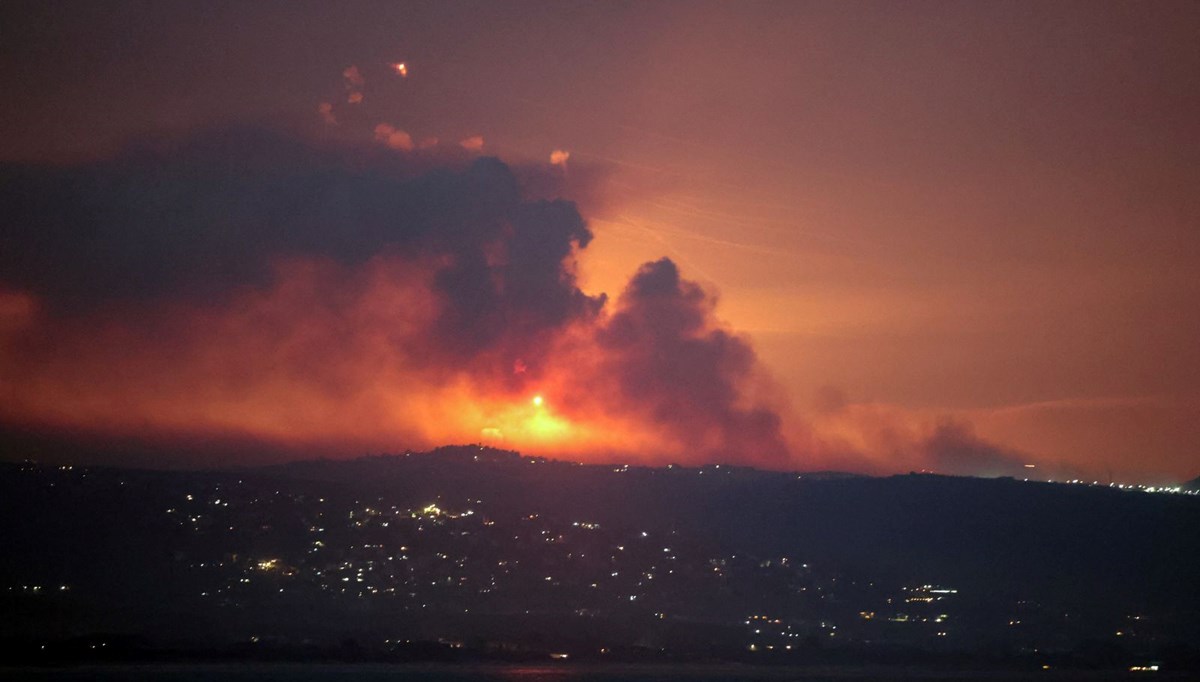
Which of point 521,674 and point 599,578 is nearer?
point 521,674

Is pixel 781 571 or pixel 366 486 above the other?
pixel 366 486

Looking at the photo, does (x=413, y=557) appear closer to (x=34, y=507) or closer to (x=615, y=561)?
(x=615, y=561)

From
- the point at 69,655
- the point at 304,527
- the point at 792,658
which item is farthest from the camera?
the point at 304,527

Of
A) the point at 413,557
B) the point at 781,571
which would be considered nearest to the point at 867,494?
the point at 781,571

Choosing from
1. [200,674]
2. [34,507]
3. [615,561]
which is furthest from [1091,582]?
[34,507]

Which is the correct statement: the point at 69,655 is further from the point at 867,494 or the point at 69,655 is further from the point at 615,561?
the point at 867,494

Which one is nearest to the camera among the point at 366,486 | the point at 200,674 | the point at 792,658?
the point at 200,674

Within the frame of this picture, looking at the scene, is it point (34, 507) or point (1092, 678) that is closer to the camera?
point (1092, 678)

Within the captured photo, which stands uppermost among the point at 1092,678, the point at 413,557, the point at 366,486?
the point at 366,486

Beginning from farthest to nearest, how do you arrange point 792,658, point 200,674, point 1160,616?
1. point 1160,616
2. point 792,658
3. point 200,674
